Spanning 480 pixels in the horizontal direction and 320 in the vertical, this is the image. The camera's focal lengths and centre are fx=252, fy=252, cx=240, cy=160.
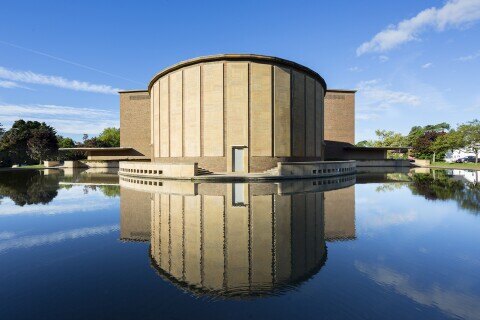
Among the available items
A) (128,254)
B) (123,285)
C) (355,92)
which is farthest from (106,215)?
(355,92)

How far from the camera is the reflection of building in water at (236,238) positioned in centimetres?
537

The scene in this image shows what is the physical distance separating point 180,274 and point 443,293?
5319mm

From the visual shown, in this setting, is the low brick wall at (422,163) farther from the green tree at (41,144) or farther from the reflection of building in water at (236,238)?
the green tree at (41,144)

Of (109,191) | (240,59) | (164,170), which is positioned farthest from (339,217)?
(240,59)

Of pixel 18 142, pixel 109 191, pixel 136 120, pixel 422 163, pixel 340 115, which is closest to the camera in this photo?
pixel 109 191

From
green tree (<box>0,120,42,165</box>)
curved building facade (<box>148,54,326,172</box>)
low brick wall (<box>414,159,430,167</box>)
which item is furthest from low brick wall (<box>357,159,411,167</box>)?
green tree (<box>0,120,42,165</box>)

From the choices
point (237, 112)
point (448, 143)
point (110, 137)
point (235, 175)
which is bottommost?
point (235, 175)

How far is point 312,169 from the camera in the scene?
2558cm

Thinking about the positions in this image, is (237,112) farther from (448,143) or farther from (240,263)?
(448,143)

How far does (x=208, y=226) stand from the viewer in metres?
8.98

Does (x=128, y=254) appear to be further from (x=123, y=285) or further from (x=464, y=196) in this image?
(x=464, y=196)

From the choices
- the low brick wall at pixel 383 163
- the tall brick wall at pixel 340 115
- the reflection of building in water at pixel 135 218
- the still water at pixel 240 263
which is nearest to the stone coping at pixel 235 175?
the reflection of building in water at pixel 135 218

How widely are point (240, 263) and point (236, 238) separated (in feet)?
5.47

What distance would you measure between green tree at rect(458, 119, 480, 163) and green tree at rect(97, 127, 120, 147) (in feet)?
344
